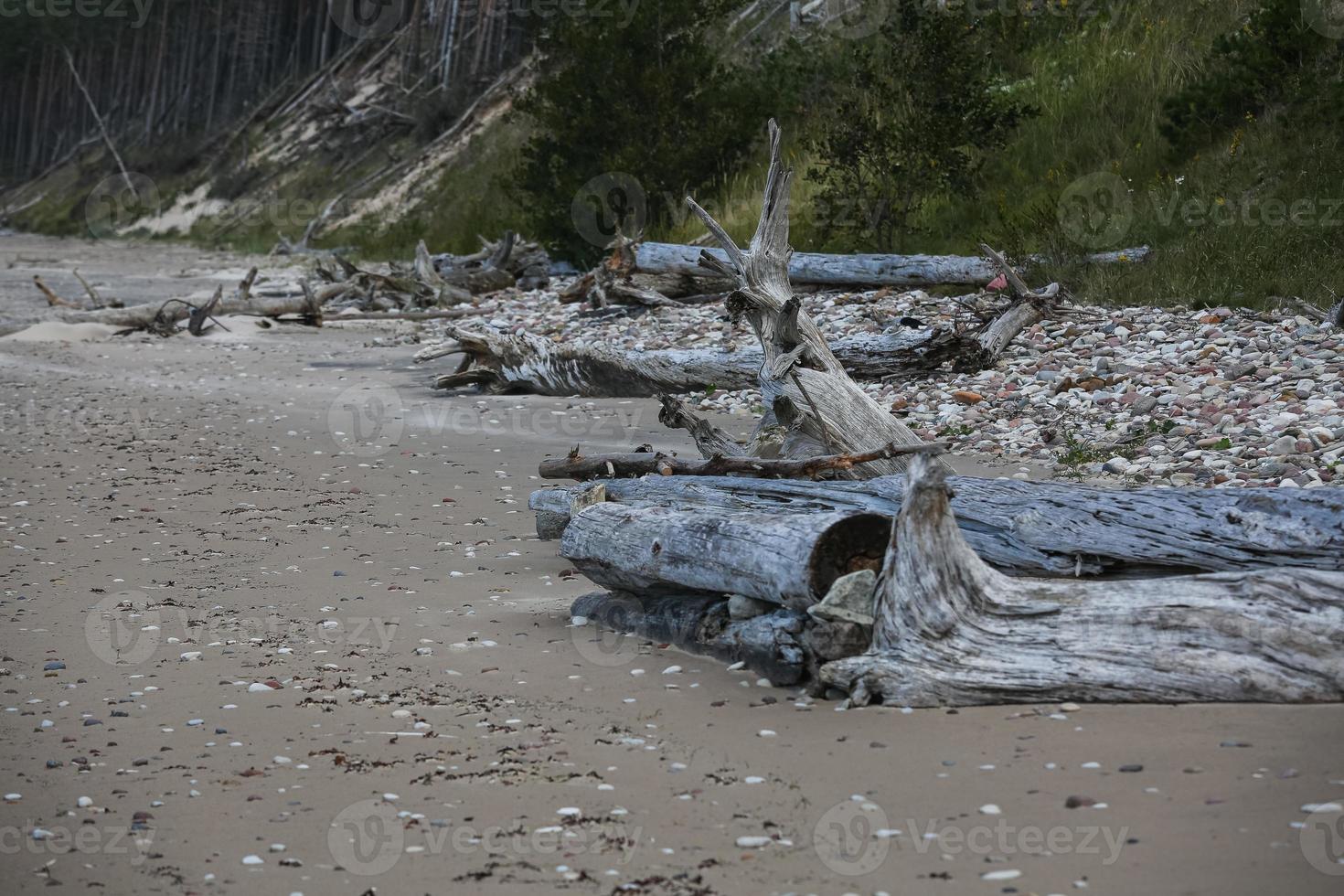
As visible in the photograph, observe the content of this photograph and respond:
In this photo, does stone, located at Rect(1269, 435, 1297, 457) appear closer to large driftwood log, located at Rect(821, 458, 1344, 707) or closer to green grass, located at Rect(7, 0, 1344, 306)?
green grass, located at Rect(7, 0, 1344, 306)

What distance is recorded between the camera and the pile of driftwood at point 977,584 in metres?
3.86

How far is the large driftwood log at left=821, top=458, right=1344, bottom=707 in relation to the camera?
12.5ft

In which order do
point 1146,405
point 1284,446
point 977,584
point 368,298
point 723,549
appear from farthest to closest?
point 368,298, point 1146,405, point 1284,446, point 723,549, point 977,584

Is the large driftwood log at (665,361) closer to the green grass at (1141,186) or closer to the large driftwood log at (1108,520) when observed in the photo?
the green grass at (1141,186)

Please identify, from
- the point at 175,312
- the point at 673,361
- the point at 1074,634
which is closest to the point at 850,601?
the point at 1074,634

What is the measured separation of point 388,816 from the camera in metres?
3.53

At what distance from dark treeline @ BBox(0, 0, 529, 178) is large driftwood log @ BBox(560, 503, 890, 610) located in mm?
32928

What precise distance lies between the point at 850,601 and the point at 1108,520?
43.7 inches

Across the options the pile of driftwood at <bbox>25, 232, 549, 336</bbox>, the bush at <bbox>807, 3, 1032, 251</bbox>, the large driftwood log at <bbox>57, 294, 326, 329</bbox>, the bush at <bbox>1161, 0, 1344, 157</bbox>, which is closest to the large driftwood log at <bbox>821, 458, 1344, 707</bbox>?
the bush at <bbox>1161, 0, 1344, 157</bbox>

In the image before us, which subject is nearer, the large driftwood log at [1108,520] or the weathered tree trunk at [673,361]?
the large driftwood log at [1108,520]

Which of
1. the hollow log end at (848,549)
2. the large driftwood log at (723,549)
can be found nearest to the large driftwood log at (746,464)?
the large driftwood log at (723,549)

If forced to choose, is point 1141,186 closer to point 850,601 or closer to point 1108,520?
point 1108,520

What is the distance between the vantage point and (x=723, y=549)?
4605 mm

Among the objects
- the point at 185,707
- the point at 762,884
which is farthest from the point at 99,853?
the point at 762,884
